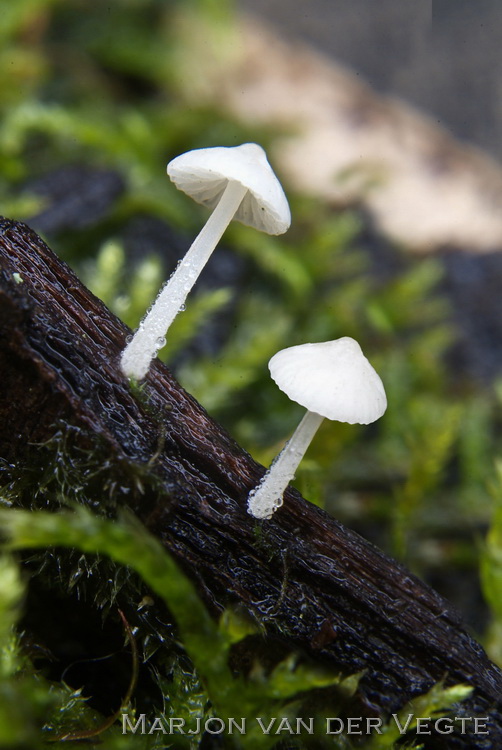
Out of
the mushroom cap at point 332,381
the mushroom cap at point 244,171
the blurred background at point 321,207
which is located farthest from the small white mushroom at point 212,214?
the blurred background at point 321,207

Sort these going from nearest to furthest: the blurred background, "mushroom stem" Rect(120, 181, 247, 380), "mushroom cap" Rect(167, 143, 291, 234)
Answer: "mushroom cap" Rect(167, 143, 291, 234) → "mushroom stem" Rect(120, 181, 247, 380) → the blurred background

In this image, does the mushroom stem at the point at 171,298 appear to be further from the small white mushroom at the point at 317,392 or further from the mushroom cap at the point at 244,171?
the small white mushroom at the point at 317,392

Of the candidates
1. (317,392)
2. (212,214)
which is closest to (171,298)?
(212,214)

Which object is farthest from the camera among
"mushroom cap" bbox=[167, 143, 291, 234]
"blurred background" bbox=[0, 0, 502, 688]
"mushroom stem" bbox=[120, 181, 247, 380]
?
"blurred background" bbox=[0, 0, 502, 688]

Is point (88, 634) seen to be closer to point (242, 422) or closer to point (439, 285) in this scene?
point (242, 422)

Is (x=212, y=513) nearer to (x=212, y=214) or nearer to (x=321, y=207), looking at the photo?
(x=212, y=214)

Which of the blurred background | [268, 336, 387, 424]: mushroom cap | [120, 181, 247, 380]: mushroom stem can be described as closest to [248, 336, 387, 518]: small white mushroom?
[268, 336, 387, 424]: mushroom cap

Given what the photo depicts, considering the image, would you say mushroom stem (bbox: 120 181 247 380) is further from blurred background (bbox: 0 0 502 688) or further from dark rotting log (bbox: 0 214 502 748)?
blurred background (bbox: 0 0 502 688)
